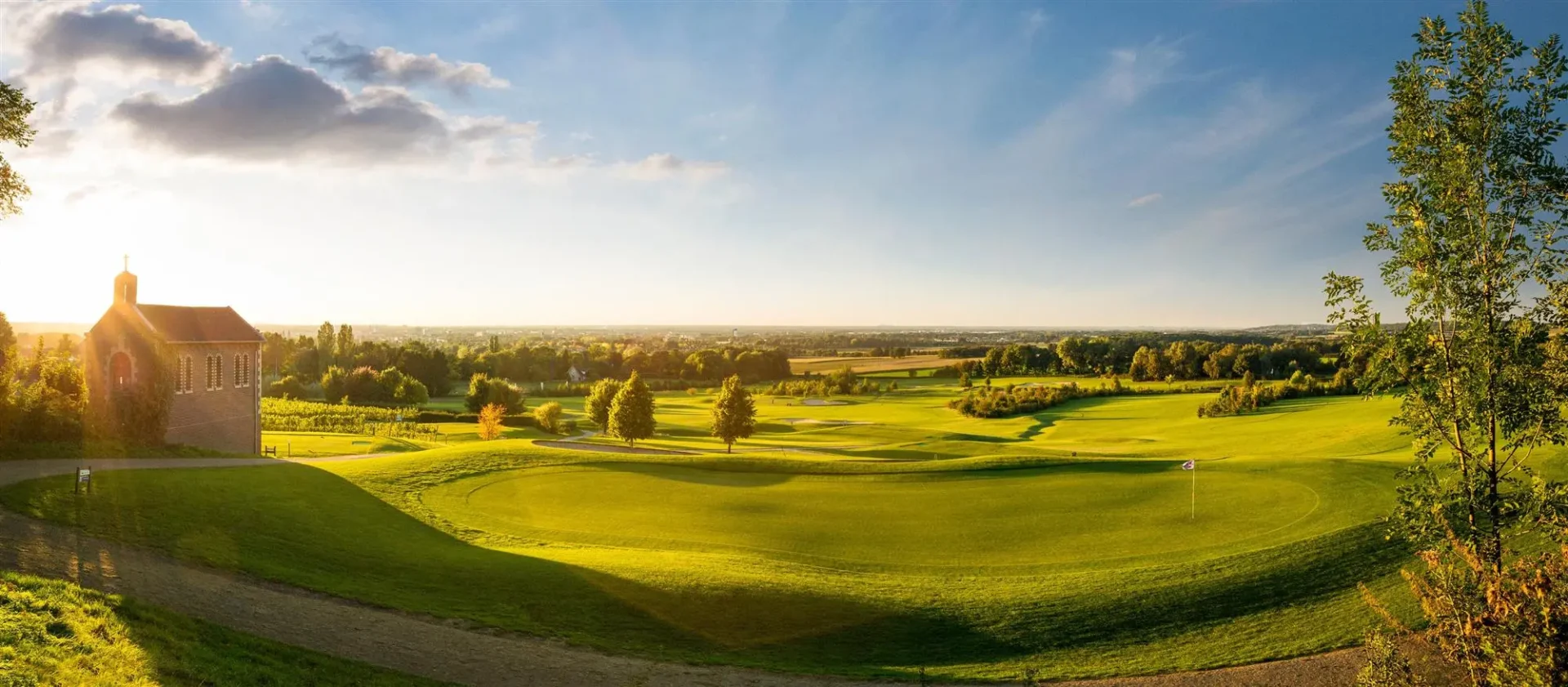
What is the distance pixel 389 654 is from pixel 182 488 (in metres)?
11.8

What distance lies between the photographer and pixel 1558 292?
9672 mm

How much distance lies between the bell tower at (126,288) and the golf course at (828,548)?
12.7 metres

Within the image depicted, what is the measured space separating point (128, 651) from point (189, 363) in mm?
27781

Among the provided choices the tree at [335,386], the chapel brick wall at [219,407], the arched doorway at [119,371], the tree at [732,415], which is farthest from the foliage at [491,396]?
the arched doorway at [119,371]

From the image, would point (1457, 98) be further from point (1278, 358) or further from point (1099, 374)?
point (1099, 374)

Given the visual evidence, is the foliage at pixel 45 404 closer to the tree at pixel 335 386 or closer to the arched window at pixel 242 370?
the arched window at pixel 242 370

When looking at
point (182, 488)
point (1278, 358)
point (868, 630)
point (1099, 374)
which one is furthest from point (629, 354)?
point (868, 630)

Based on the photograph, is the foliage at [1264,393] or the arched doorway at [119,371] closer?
the arched doorway at [119,371]

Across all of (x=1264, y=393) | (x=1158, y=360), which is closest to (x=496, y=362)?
(x=1158, y=360)

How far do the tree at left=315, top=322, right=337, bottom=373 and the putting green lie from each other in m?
89.9

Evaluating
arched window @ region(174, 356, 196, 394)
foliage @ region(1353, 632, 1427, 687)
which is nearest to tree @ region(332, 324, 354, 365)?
arched window @ region(174, 356, 196, 394)

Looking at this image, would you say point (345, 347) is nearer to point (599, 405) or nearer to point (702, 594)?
point (599, 405)

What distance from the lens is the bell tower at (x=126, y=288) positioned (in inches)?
1209

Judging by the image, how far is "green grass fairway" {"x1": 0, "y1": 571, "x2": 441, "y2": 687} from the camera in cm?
852
